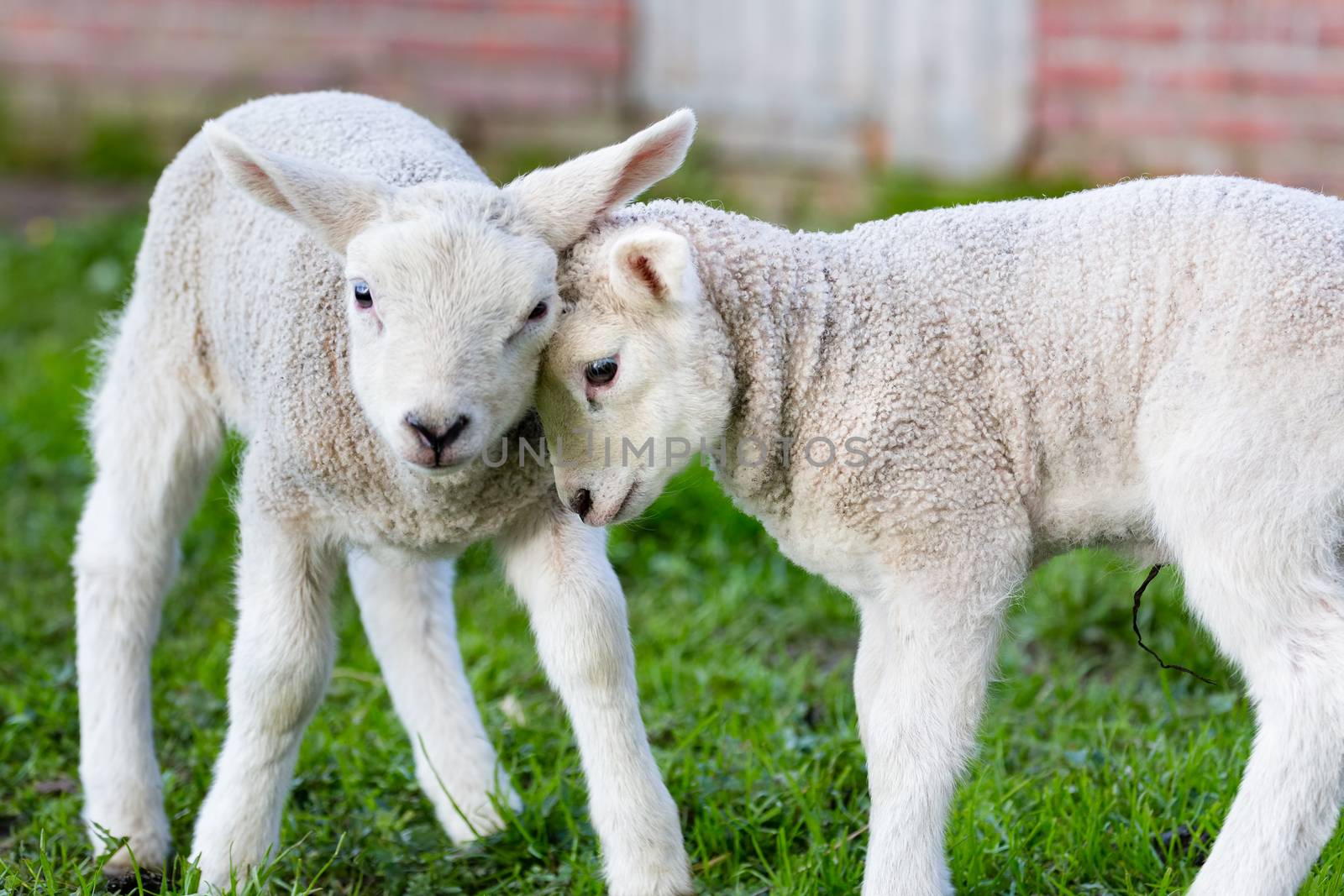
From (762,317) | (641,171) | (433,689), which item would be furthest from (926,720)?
(433,689)

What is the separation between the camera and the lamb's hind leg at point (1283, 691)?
2.83 m

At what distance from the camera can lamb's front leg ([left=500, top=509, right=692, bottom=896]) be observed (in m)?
3.28

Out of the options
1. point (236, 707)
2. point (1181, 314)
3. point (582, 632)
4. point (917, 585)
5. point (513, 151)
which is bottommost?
point (513, 151)

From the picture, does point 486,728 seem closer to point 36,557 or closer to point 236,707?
point 236,707

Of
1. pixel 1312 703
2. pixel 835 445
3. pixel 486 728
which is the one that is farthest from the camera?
pixel 486 728

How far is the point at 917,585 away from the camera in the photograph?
9.79ft

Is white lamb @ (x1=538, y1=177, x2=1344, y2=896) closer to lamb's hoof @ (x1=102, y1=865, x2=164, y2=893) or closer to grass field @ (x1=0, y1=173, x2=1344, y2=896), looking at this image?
grass field @ (x1=0, y1=173, x2=1344, y2=896)

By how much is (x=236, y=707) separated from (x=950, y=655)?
1.50 m

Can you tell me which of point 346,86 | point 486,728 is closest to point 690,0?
point 346,86

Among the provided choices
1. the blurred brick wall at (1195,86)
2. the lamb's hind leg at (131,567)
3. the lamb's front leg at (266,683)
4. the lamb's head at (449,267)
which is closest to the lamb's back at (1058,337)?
the lamb's head at (449,267)

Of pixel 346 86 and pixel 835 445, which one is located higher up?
pixel 835 445

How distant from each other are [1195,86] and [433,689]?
5405 mm

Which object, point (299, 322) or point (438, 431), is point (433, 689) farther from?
point (438, 431)

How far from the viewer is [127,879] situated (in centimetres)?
367
